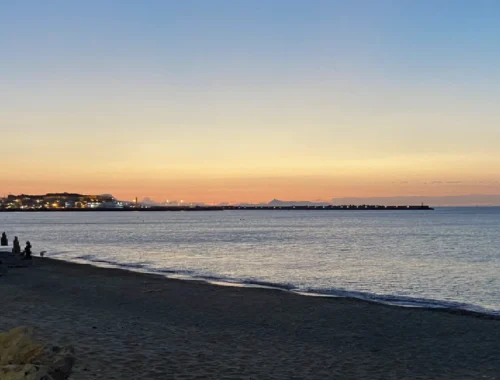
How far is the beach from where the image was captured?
11672 millimetres

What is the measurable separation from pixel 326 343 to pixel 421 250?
4688cm

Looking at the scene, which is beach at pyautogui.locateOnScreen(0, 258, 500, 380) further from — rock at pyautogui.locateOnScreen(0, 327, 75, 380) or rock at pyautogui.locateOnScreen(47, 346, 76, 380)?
rock at pyautogui.locateOnScreen(0, 327, 75, 380)

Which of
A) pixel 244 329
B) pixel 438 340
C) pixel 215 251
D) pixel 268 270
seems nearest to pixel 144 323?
pixel 244 329

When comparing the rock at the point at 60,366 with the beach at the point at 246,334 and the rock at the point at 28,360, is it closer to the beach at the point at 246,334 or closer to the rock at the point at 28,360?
the rock at the point at 28,360

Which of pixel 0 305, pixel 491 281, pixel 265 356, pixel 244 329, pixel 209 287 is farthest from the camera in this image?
pixel 491 281

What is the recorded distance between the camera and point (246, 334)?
15883mm

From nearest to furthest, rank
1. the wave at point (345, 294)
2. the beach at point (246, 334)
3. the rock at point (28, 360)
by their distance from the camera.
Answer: the rock at point (28, 360) < the beach at point (246, 334) < the wave at point (345, 294)

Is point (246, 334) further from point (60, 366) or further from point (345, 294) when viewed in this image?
point (345, 294)

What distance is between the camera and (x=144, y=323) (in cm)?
1689

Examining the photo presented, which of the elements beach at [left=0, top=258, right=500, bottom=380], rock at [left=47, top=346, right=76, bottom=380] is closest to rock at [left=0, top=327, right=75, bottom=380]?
rock at [left=47, top=346, right=76, bottom=380]

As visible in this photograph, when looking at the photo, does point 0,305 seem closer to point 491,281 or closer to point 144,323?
point 144,323

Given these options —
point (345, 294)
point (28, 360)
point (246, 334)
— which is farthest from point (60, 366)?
point (345, 294)

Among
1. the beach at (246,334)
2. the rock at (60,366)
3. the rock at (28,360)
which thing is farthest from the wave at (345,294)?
the rock at (28,360)

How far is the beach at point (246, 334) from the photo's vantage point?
38.3 feet
